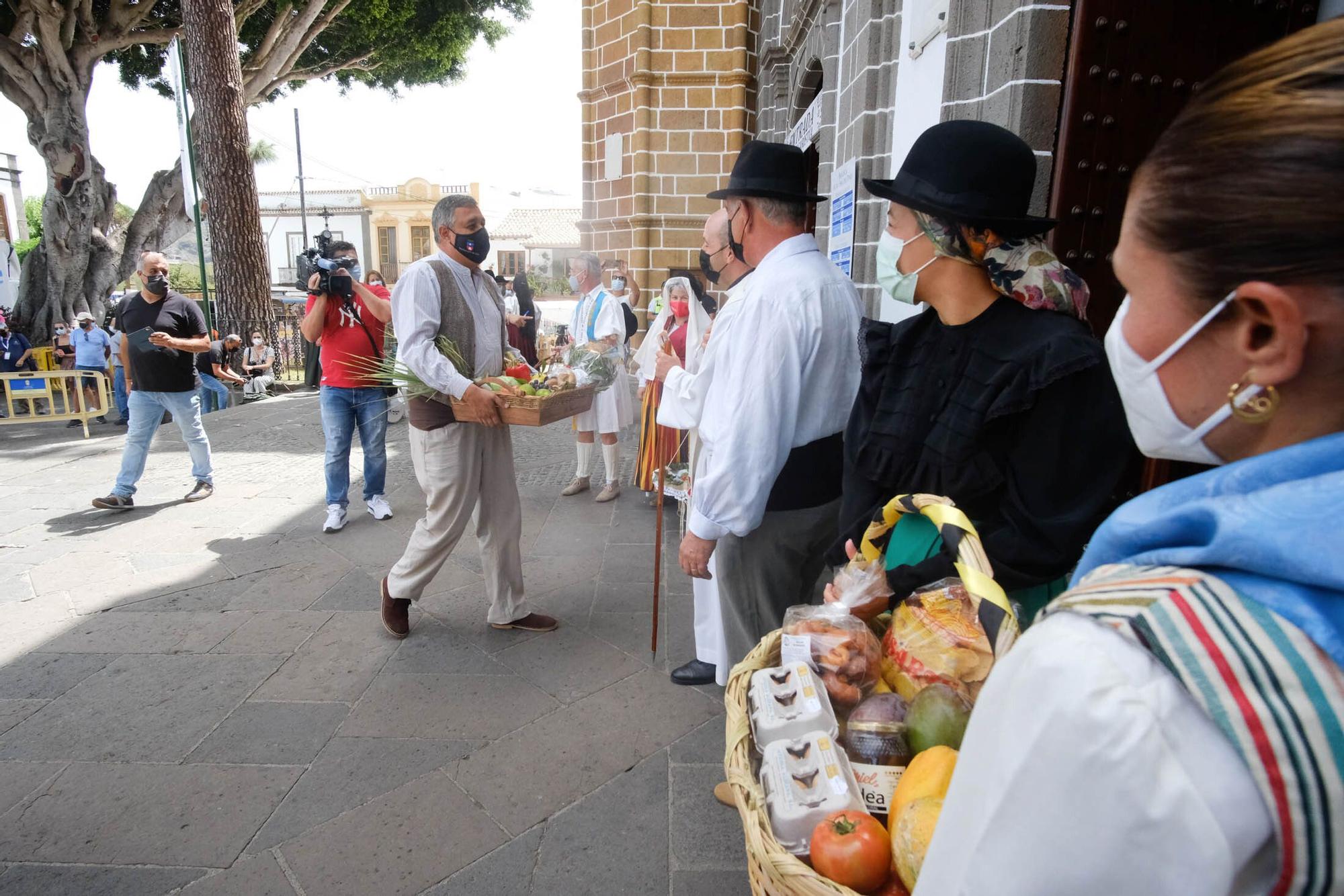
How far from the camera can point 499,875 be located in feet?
7.36

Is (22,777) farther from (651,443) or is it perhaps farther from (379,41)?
(379,41)

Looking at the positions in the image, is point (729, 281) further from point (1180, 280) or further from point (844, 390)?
point (1180, 280)

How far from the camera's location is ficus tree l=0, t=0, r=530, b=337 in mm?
13602

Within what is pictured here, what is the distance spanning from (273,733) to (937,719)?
2769mm

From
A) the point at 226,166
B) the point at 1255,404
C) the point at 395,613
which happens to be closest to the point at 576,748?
the point at 395,613

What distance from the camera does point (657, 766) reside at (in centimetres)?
274

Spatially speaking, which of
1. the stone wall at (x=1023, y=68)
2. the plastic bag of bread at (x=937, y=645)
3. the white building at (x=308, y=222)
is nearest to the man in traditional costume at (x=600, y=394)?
the stone wall at (x=1023, y=68)

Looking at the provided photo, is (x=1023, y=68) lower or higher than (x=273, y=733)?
higher

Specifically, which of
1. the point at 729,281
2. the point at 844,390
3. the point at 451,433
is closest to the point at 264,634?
the point at 451,433

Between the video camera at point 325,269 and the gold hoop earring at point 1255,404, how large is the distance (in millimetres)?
5110

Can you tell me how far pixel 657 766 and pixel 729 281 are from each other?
2014mm

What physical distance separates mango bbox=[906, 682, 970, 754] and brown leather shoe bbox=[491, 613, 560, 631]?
2.88 meters

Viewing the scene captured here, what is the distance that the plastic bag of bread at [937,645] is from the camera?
1208 mm

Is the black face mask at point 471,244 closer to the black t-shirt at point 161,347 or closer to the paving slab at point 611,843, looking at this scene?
the paving slab at point 611,843
